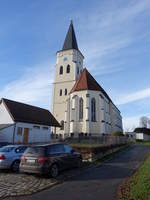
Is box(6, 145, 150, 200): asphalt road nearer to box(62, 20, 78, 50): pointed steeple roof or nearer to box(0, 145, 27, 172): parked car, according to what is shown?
box(0, 145, 27, 172): parked car

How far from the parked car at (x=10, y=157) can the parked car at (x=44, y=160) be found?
1.66 metres

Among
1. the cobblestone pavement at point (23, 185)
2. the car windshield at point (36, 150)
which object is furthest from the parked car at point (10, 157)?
the car windshield at point (36, 150)

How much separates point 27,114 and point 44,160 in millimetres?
20670

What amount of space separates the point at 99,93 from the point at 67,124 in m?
9.40

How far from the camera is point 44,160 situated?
8930 mm

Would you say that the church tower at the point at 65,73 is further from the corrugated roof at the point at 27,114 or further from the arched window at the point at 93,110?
the corrugated roof at the point at 27,114

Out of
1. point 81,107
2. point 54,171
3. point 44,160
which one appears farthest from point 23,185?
point 81,107

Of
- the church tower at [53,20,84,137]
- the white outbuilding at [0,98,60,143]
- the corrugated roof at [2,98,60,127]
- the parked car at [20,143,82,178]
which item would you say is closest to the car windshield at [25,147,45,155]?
the parked car at [20,143,82,178]

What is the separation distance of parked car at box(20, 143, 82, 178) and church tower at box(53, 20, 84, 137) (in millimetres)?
35299

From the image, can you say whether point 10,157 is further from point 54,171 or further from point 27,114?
point 27,114

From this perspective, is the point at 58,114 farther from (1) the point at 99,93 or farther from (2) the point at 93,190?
(2) the point at 93,190

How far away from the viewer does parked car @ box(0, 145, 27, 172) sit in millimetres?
10531

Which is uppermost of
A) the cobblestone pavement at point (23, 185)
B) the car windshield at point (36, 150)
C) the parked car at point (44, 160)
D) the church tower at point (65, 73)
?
the church tower at point (65, 73)

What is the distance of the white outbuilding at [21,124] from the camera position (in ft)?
81.0
